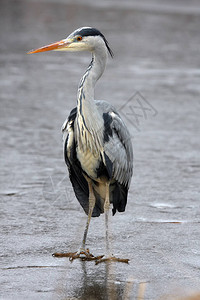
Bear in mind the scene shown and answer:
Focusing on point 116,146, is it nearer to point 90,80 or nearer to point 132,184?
point 90,80

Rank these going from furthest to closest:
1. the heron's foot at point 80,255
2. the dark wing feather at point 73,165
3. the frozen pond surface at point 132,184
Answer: the dark wing feather at point 73,165 → the heron's foot at point 80,255 → the frozen pond surface at point 132,184

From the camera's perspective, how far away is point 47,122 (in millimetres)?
9867

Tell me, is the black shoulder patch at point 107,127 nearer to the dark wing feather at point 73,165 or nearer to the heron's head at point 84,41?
the dark wing feather at point 73,165

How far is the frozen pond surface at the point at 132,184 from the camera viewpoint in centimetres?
468

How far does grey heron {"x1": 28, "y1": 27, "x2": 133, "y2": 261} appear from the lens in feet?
16.7

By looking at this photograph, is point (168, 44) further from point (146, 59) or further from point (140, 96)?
point (140, 96)

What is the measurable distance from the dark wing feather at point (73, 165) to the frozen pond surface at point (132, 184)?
0.34 meters

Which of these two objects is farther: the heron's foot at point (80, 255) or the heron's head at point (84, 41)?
the heron's head at point (84, 41)

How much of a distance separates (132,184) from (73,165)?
200cm

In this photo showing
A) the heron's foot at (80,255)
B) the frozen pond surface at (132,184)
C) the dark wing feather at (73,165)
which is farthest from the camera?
the dark wing feather at (73,165)

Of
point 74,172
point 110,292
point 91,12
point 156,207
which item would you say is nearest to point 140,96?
point 156,207

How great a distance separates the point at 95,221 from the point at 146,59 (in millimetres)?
10558

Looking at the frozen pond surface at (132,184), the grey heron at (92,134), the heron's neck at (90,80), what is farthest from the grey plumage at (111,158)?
the frozen pond surface at (132,184)

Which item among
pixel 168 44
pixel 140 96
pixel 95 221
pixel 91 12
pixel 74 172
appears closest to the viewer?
pixel 74 172
